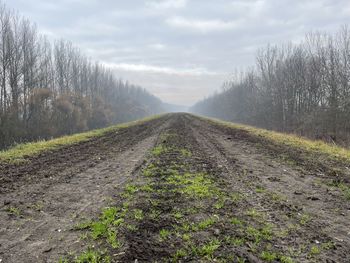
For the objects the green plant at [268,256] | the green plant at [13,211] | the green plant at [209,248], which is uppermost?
the green plant at [13,211]

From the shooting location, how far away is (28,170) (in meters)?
7.74

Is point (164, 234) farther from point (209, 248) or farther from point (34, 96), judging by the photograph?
point (34, 96)

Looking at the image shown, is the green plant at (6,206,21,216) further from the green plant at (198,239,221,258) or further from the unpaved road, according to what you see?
the green plant at (198,239,221,258)

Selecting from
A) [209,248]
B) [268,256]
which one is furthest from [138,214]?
[268,256]

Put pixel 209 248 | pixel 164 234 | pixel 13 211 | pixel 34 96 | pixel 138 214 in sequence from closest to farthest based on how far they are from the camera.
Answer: pixel 209 248 → pixel 164 234 → pixel 138 214 → pixel 13 211 → pixel 34 96

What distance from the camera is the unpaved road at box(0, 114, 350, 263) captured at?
3.53 meters

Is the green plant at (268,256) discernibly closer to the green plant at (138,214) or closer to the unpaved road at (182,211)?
the unpaved road at (182,211)

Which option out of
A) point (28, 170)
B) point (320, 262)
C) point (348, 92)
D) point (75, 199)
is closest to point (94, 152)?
point (28, 170)

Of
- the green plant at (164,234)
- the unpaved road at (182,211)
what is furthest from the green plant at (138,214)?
the green plant at (164,234)

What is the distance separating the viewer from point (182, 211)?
15.8 ft

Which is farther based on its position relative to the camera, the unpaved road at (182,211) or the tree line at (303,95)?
the tree line at (303,95)

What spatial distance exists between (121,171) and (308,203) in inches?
195

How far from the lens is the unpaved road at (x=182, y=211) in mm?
3525

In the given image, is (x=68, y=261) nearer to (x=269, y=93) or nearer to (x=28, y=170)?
(x=28, y=170)
